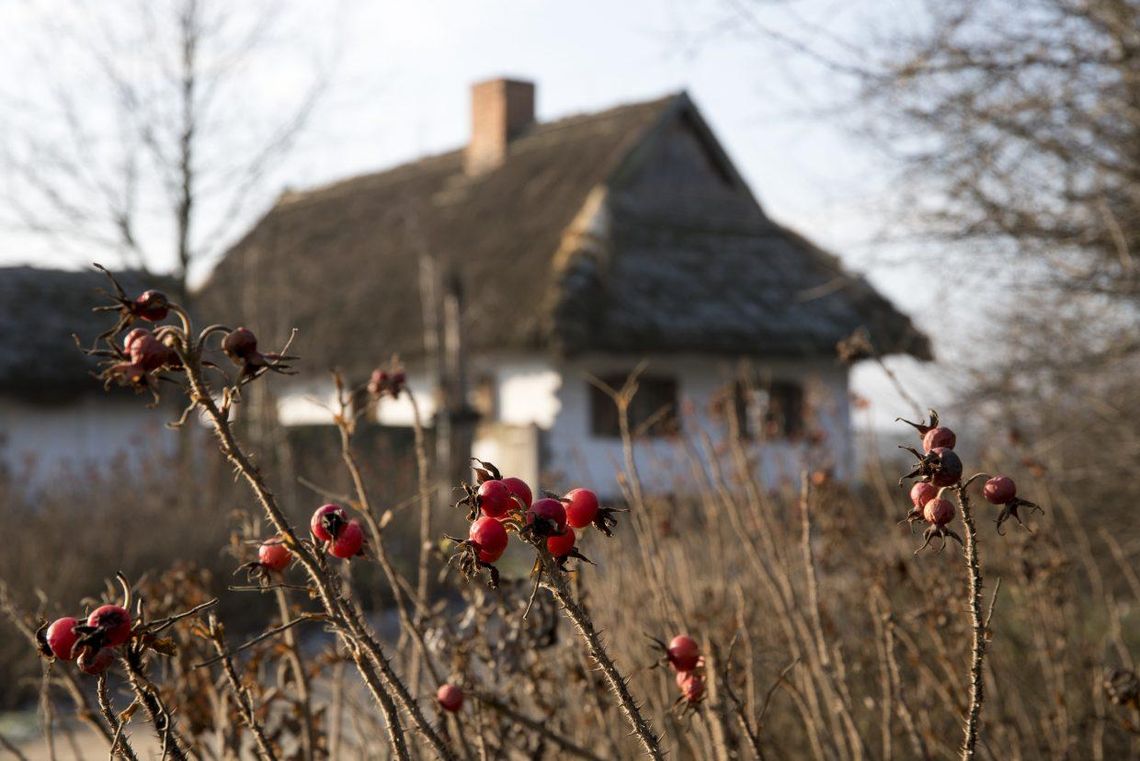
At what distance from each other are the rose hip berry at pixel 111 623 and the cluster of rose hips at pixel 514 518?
1.03 ft

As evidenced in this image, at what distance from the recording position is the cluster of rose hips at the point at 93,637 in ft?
3.92

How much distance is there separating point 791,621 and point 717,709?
0.95 m

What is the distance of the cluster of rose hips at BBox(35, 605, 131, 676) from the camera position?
1193 mm

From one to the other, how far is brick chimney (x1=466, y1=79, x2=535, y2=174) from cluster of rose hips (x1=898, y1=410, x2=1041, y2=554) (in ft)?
67.1

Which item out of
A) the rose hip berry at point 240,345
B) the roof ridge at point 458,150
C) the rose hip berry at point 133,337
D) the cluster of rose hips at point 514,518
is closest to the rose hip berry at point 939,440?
the cluster of rose hips at point 514,518

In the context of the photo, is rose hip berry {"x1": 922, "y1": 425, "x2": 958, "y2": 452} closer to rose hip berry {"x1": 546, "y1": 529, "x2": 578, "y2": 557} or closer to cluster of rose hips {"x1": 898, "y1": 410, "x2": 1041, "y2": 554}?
cluster of rose hips {"x1": 898, "y1": 410, "x2": 1041, "y2": 554}

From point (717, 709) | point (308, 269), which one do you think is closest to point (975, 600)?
point (717, 709)

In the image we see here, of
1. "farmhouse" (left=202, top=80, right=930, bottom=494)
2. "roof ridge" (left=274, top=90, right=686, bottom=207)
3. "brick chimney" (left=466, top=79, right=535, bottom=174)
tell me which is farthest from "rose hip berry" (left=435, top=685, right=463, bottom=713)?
"brick chimney" (left=466, top=79, right=535, bottom=174)

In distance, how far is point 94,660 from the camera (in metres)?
1.21

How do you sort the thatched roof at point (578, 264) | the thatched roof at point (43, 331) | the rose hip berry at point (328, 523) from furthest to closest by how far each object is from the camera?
the thatched roof at point (43, 331), the thatched roof at point (578, 264), the rose hip berry at point (328, 523)

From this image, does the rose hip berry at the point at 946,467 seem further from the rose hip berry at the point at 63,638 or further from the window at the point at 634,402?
the window at the point at 634,402

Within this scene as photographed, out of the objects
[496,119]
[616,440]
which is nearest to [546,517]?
[616,440]

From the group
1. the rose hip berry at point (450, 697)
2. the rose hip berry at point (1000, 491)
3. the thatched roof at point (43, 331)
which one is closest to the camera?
the rose hip berry at point (1000, 491)

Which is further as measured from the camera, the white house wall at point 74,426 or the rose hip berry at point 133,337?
the white house wall at point 74,426
